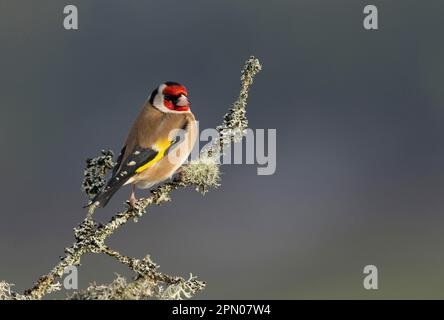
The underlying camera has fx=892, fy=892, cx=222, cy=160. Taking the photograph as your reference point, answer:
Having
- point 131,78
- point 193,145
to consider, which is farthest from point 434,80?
point 193,145

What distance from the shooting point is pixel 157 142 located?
17.4 ft

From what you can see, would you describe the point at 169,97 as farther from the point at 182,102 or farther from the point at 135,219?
the point at 135,219

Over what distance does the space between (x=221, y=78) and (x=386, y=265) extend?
77.4 feet

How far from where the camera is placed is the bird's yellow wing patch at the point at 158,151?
5.18m

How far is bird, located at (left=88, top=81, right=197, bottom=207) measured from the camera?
201 inches

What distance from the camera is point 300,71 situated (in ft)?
155

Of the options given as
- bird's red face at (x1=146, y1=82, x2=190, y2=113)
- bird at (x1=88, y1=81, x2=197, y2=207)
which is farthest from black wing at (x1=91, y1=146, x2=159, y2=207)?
bird's red face at (x1=146, y1=82, x2=190, y2=113)

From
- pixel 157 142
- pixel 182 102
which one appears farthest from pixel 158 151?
pixel 182 102

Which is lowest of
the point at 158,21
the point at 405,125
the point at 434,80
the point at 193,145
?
the point at 193,145

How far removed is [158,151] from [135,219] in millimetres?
1345

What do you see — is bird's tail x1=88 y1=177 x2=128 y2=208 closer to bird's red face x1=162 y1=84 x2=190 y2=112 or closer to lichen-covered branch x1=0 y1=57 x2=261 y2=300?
lichen-covered branch x1=0 y1=57 x2=261 y2=300

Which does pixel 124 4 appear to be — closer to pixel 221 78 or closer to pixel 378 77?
pixel 221 78

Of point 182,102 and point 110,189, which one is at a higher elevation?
point 182,102

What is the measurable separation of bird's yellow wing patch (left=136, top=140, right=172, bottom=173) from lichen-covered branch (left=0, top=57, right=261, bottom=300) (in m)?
0.48
